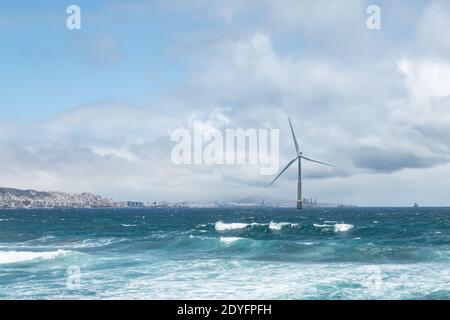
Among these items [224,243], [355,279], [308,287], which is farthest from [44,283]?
[224,243]

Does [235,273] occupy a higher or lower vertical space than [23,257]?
higher

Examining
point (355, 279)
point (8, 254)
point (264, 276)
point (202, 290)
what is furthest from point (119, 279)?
point (8, 254)

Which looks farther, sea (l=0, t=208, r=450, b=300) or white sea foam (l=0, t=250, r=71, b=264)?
white sea foam (l=0, t=250, r=71, b=264)

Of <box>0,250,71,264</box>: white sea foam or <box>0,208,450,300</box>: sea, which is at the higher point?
<box>0,208,450,300</box>: sea

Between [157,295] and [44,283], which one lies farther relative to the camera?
[44,283]

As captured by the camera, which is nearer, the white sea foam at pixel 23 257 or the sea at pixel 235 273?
the sea at pixel 235 273

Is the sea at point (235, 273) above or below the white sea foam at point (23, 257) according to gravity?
above

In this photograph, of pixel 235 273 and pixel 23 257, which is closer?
pixel 235 273
